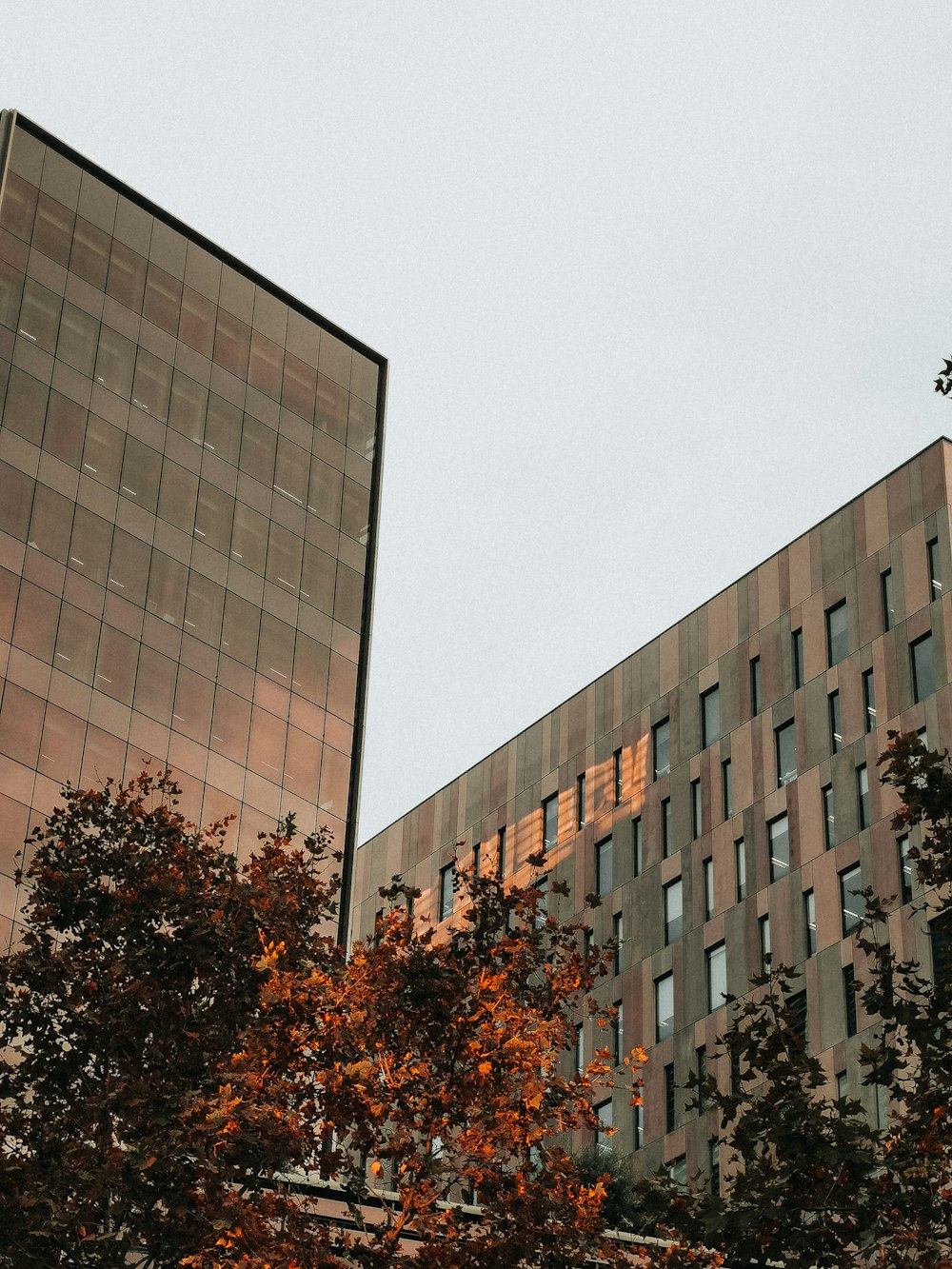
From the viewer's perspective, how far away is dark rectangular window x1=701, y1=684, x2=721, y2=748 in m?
62.1

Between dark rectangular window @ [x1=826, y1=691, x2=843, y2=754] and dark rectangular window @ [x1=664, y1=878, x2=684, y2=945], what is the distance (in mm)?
7536

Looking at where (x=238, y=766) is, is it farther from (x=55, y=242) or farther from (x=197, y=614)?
(x=55, y=242)

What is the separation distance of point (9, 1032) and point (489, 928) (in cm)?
581

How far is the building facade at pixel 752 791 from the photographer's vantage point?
2132 inches

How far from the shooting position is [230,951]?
22531 millimetres

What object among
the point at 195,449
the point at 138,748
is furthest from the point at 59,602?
the point at 195,449

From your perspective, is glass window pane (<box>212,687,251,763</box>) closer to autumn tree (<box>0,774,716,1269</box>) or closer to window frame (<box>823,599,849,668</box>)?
window frame (<box>823,599,849,668</box>)

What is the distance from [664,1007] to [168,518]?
21195 mm

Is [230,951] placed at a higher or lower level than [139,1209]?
higher

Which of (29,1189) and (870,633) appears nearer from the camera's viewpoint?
(29,1189)

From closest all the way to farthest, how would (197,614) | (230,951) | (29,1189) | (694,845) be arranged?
(29,1189)
(230,951)
(197,614)
(694,845)

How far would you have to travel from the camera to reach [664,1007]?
6006cm

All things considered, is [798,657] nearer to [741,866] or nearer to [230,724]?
[741,866]

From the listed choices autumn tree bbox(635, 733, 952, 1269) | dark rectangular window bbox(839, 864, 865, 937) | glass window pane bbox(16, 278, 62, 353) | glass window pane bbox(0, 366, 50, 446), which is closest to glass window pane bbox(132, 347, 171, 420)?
glass window pane bbox(16, 278, 62, 353)
